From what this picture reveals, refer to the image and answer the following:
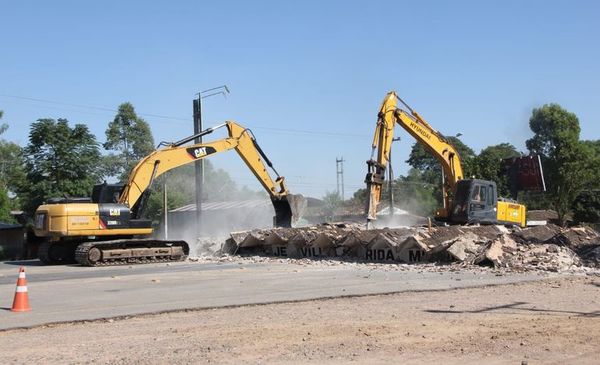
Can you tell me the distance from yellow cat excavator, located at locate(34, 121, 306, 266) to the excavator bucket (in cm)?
370

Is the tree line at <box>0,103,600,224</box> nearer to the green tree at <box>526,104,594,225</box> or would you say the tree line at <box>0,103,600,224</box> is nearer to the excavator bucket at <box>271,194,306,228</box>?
the green tree at <box>526,104,594,225</box>

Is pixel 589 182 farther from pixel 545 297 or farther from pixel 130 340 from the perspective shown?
pixel 130 340

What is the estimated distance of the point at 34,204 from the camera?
34.9 meters

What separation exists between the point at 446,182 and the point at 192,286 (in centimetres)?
1744

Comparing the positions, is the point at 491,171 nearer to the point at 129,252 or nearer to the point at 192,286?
the point at 129,252

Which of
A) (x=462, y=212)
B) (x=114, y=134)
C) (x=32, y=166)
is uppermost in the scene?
(x=114, y=134)

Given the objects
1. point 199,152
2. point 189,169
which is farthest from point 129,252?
point 189,169

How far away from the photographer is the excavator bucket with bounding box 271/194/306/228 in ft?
97.7

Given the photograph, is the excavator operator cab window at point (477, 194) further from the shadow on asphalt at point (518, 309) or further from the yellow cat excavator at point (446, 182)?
the shadow on asphalt at point (518, 309)

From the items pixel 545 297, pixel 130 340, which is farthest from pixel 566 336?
pixel 130 340

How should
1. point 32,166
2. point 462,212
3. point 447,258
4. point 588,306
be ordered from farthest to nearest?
point 32,166 < point 462,212 < point 447,258 < point 588,306

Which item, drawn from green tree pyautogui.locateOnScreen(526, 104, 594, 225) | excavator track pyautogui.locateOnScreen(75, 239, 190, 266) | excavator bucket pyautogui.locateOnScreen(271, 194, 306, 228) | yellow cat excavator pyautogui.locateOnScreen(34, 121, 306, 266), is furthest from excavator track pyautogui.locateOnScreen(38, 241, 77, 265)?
green tree pyautogui.locateOnScreen(526, 104, 594, 225)

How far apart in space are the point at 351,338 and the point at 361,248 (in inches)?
593

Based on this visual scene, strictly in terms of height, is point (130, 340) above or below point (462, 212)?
below
